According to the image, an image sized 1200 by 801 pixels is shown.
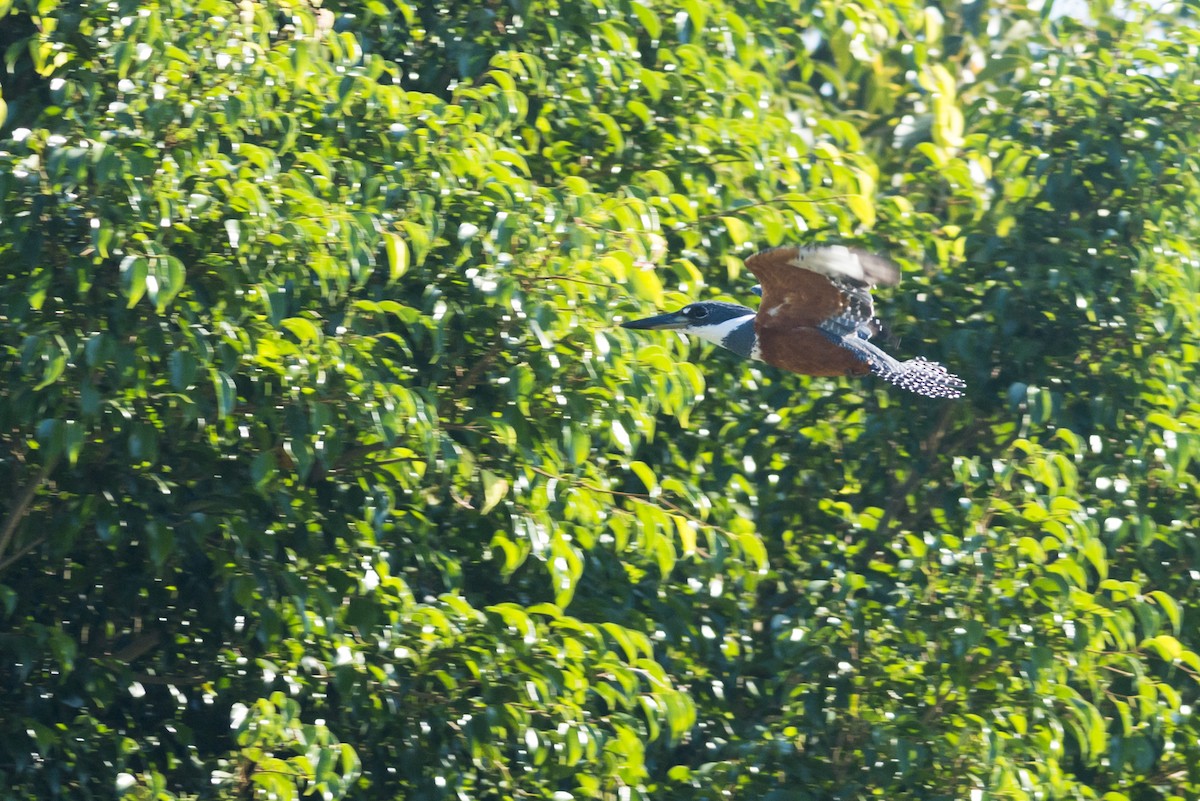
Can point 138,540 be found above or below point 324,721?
above

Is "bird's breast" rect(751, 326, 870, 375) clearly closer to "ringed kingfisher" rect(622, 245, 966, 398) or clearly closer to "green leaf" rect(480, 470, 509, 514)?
"ringed kingfisher" rect(622, 245, 966, 398)

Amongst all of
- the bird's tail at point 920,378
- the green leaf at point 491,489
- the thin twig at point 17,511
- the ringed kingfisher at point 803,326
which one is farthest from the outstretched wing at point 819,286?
the thin twig at point 17,511

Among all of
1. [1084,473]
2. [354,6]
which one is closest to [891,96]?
[1084,473]

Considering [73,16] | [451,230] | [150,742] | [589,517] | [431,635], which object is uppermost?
[73,16]

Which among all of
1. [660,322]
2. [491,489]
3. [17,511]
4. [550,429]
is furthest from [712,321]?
[17,511]

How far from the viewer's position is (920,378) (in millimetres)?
4863

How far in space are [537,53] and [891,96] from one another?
9.78 ft

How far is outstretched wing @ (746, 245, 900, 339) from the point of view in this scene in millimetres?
4309

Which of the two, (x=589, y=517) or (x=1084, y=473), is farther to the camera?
(x=1084, y=473)

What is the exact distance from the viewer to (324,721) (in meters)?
4.46

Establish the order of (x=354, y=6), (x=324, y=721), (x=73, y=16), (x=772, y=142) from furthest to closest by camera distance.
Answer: (x=772, y=142) < (x=354, y=6) < (x=324, y=721) < (x=73, y=16)

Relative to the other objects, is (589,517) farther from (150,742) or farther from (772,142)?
(772,142)

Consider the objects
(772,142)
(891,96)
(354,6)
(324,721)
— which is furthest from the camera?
(891,96)

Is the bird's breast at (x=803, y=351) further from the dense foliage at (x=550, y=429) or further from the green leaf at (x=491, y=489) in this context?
the green leaf at (x=491, y=489)
